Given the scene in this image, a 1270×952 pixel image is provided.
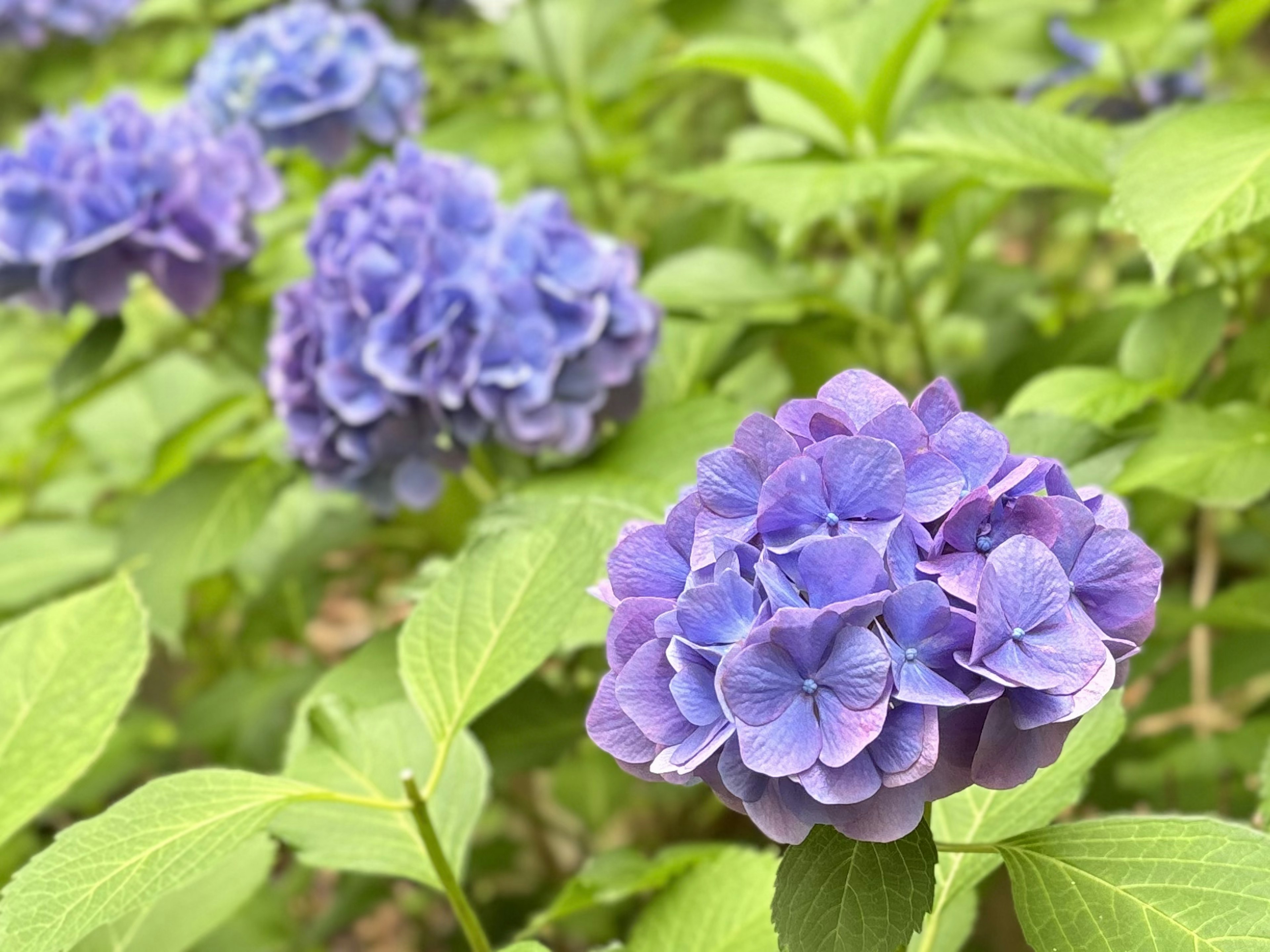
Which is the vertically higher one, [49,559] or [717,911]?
[717,911]

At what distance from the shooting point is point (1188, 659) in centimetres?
145

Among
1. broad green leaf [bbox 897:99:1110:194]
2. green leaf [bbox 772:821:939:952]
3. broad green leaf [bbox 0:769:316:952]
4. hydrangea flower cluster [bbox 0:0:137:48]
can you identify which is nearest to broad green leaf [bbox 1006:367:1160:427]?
broad green leaf [bbox 897:99:1110:194]

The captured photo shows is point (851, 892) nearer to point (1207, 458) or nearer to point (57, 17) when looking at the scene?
point (1207, 458)

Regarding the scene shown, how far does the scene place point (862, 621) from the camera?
495mm

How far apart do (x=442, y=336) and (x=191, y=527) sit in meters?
0.41

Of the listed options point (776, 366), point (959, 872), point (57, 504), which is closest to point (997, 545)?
point (959, 872)

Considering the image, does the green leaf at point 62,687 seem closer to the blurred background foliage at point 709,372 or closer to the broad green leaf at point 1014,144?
the blurred background foliage at point 709,372

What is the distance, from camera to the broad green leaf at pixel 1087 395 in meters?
0.96

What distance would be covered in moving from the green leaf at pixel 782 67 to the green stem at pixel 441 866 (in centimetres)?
71

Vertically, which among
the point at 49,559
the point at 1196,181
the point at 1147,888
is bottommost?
the point at 49,559

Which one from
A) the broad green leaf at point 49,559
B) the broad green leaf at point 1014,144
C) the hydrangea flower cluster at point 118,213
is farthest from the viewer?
the broad green leaf at point 49,559

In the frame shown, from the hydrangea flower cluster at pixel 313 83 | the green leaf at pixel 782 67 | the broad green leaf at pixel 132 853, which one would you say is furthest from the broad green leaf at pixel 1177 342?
the hydrangea flower cluster at pixel 313 83

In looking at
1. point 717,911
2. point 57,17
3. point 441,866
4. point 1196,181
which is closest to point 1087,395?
point 1196,181

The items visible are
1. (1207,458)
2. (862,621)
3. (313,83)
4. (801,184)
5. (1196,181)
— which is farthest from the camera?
(313,83)
